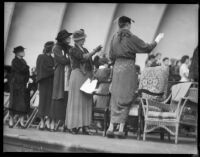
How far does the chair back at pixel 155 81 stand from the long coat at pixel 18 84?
6.11 feet

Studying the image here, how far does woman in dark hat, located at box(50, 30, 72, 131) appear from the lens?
8.38m

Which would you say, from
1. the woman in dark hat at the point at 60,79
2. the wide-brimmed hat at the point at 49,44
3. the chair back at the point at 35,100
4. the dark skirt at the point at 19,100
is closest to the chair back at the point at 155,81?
the woman in dark hat at the point at 60,79

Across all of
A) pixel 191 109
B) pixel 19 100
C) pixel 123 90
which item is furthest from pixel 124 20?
pixel 19 100

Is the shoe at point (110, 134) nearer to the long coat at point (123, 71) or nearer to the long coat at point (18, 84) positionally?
the long coat at point (123, 71)

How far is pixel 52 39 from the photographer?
8.37 metres

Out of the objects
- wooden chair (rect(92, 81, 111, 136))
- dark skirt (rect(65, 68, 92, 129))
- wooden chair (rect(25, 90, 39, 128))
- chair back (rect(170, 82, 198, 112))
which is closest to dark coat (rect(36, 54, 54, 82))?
wooden chair (rect(25, 90, 39, 128))

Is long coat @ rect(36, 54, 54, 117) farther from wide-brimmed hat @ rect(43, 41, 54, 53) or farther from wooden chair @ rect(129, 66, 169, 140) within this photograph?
wooden chair @ rect(129, 66, 169, 140)

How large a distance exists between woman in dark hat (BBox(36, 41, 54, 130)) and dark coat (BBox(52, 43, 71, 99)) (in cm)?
9

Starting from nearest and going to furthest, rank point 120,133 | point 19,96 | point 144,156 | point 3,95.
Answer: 1. point 144,156
2. point 120,133
3. point 3,95
4. point 19,96

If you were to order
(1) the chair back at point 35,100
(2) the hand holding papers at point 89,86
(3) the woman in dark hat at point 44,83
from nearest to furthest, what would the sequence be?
(2) the hand holding papers at point 89,86
(3) the woman in dark hat at point 44,83
(1) the chair back at point 35,100

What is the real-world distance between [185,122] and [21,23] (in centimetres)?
299

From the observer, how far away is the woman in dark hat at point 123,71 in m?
7.58

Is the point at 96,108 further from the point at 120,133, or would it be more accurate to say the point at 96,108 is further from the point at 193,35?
the point at 193,35

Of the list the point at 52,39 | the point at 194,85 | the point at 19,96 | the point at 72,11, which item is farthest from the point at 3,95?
the point at 194,85
